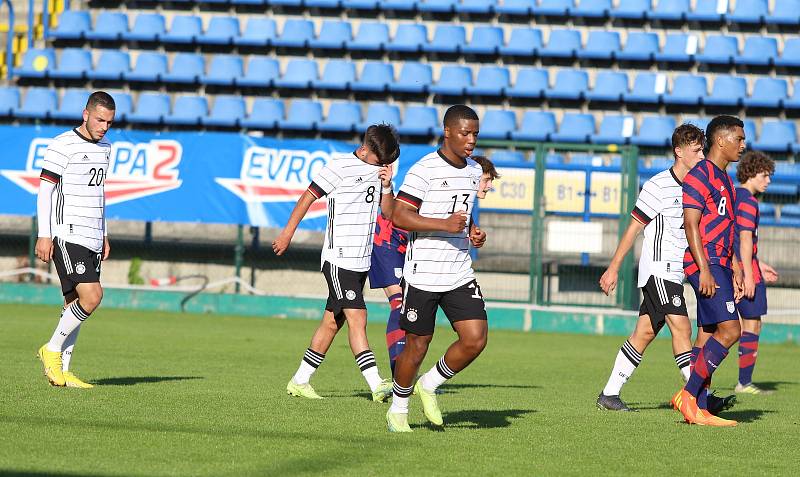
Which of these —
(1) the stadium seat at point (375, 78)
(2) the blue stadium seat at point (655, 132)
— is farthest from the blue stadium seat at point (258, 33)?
(2) the blue stadium seat at point (655, 132)

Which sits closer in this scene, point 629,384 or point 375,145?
point 375,145

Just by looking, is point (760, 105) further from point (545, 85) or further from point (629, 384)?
point (629, 384)

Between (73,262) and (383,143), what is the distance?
2.45m

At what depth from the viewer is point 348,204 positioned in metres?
9.05

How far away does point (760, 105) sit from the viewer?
22078 millimetres

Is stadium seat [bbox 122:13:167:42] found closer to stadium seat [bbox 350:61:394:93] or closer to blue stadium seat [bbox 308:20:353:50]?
blue stadium seat [bbox 308:20:353:50]

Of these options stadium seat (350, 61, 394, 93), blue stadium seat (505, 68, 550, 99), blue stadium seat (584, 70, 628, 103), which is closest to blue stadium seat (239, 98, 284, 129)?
stadium seat (350, 61, 394, 93)

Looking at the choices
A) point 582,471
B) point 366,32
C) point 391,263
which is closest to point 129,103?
point 366,32

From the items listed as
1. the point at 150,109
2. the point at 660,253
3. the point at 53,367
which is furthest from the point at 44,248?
the point at 150,109

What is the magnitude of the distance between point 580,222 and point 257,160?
4748 mm

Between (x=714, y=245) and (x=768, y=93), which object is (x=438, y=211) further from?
(x=768, y=93)

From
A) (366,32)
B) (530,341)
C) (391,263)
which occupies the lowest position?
(530,341)

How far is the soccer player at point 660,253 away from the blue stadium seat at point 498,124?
42.6 ft

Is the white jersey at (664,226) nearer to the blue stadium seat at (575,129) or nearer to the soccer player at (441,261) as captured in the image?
the soccer player at (441,261)
